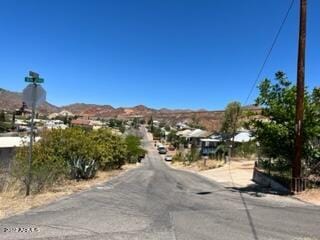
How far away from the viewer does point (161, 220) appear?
32.4 ft

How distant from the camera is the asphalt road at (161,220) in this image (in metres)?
8.34

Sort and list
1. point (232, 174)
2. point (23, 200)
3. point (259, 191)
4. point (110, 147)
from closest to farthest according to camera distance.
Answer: point (23, 200)
point (259, 191)
point (232, 174)
point (110, 147)

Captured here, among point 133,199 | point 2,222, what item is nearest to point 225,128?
point 133,199

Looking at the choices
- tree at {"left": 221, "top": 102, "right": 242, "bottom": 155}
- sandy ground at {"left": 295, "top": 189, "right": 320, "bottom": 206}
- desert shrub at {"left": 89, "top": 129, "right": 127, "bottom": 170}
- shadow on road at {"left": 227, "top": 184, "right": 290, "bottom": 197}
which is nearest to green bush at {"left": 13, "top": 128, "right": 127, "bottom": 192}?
desert shrub at {"left": 89, "top": 129, "right": 127, "bottom": 170}

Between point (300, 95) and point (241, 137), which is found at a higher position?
point (300, 95)

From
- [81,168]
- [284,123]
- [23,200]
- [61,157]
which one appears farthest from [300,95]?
[61,157]

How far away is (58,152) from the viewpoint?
2403 cm

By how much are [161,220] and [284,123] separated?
10725 millimetres

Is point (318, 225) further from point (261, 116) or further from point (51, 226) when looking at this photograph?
→ point (261, 116)

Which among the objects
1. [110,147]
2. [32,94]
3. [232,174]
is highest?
[32,94]

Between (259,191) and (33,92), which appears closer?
(33,92)

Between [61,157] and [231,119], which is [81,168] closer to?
[61,157]

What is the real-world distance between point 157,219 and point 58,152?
1501cm

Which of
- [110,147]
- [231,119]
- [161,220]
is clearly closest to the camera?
[161,220]
